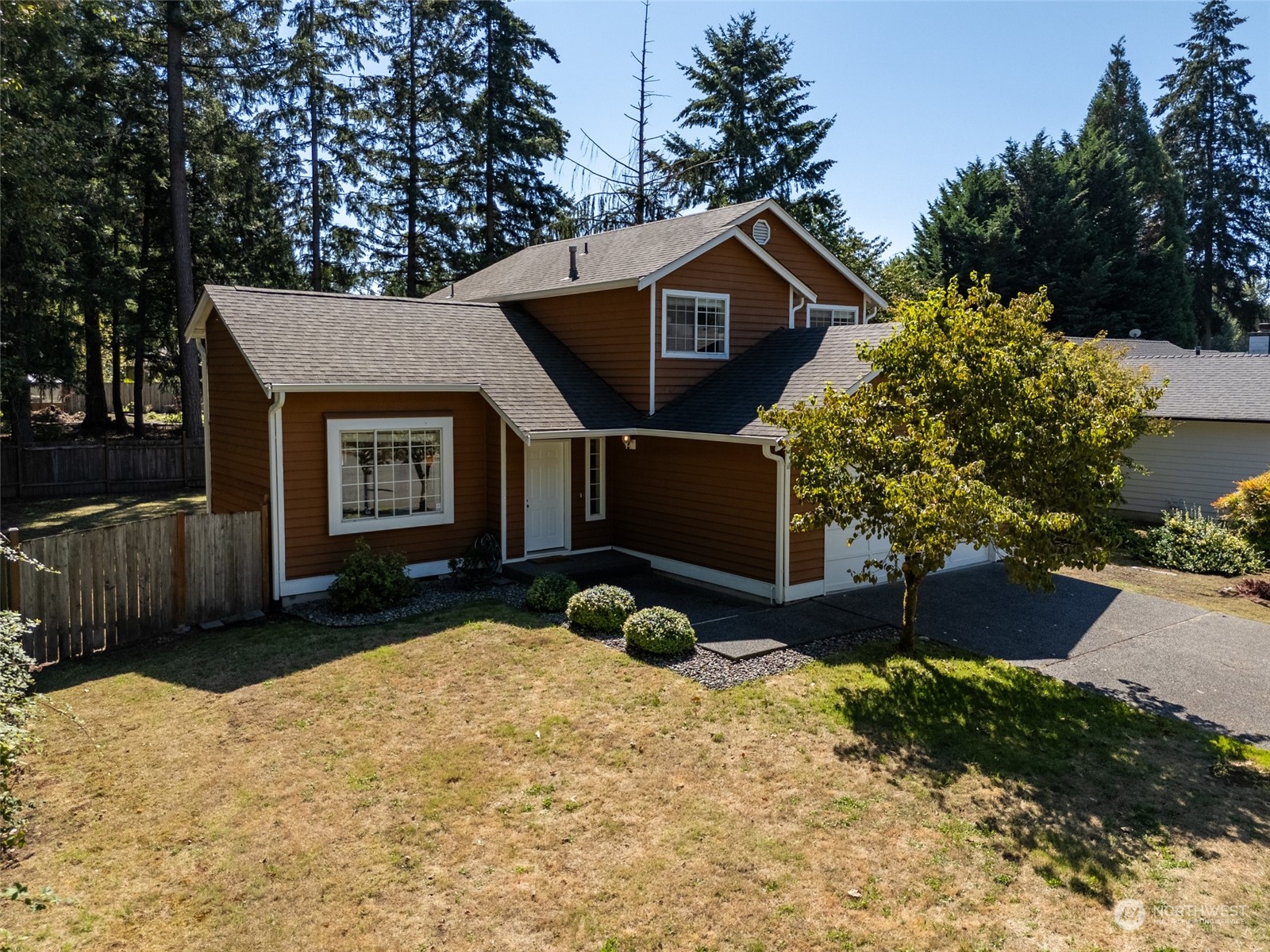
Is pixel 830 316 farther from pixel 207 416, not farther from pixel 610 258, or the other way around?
pixel 207 416

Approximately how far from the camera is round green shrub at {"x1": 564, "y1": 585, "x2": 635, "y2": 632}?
11.5 m

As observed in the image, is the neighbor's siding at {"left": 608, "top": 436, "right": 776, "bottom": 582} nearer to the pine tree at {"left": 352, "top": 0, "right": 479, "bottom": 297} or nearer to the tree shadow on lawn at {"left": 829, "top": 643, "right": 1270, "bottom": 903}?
the tree shadow on lawn at {"left": 829, "top": 643, "right": 1270, "bottom": 903}

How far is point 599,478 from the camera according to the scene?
1591 centimetres

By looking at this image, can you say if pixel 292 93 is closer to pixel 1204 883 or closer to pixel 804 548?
pixel 804 548

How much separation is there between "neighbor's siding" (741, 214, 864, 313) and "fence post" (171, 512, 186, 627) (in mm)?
13028

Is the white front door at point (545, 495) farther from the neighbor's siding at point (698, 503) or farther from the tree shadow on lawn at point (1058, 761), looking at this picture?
the tree shadow on lawn at point (1058, 761)

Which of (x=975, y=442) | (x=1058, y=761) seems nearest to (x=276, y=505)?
(x=975, y=442)

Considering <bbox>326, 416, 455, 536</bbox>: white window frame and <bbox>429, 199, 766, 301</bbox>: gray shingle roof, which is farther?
<bbox>429, 199, 766, 301</bbox>: gray shingle roof

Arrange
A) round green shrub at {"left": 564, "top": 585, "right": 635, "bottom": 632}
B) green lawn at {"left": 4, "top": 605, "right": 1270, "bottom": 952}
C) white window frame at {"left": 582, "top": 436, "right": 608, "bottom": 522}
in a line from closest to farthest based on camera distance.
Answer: green lawn at {"left": 4, "top": 605, "right": 1270, "bottom": 952} → round green shrub at {"left": 564, "top": 585, "right": 635, "bottom": 632} → white window frame at {"left": 582, "top": 436, "right": 608, "bottom": 522}

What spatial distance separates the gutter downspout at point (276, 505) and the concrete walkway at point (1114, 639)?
28.3ft

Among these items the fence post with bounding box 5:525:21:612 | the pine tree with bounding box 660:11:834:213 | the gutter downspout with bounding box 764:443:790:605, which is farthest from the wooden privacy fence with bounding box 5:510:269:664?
the pine tree with bounding box 660:11:834:213

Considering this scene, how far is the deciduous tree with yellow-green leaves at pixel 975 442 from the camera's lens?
8906 mm

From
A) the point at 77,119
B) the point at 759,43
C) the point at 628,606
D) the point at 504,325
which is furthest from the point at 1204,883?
the point at 759,43

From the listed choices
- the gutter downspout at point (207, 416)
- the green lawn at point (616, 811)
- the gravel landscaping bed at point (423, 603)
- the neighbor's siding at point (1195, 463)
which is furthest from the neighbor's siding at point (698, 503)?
the neighbor's siding at point (1195, 463)
